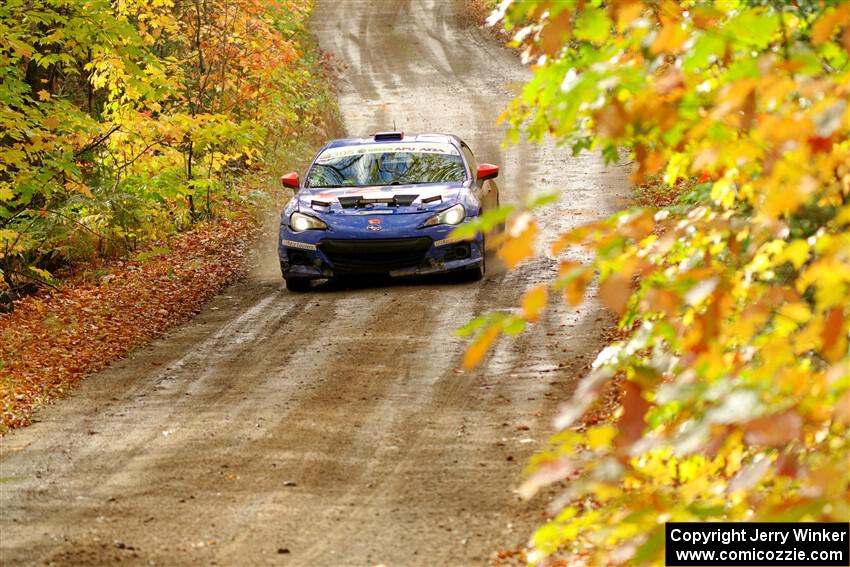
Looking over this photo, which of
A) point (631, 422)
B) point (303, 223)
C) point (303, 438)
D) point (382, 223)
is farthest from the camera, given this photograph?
point (303, 223)

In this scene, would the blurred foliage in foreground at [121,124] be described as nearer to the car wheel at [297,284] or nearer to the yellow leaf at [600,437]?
the car wheel at [297,284]

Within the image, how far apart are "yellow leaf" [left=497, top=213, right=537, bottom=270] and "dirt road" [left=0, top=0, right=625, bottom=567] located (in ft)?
4.84

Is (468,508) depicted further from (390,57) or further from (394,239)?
(390,57)

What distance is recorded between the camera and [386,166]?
14508mm

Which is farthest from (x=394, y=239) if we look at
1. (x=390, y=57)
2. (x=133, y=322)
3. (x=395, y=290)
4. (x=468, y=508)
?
(x=390, y=57)

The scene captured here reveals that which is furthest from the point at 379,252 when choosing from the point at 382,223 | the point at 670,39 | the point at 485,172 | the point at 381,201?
the point at 670,39

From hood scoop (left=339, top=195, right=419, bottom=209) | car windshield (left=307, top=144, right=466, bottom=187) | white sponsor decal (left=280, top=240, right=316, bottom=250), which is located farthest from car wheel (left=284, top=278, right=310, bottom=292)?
car windshield (left=307, top=144, right=466, bottom=187)

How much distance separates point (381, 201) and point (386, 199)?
67 mm

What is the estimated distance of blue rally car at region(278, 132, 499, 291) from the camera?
13.4 meters

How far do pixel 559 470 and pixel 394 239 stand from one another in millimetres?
10531

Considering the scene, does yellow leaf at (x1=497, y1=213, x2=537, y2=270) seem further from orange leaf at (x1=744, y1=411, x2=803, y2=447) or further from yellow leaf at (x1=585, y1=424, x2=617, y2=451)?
orange leaf at (x1=744, y1=411, x2=803, y2=447)

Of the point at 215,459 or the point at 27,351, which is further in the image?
the point at 27,351

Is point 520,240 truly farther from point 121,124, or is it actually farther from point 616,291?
point 121,124

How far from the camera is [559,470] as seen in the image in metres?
2.91
